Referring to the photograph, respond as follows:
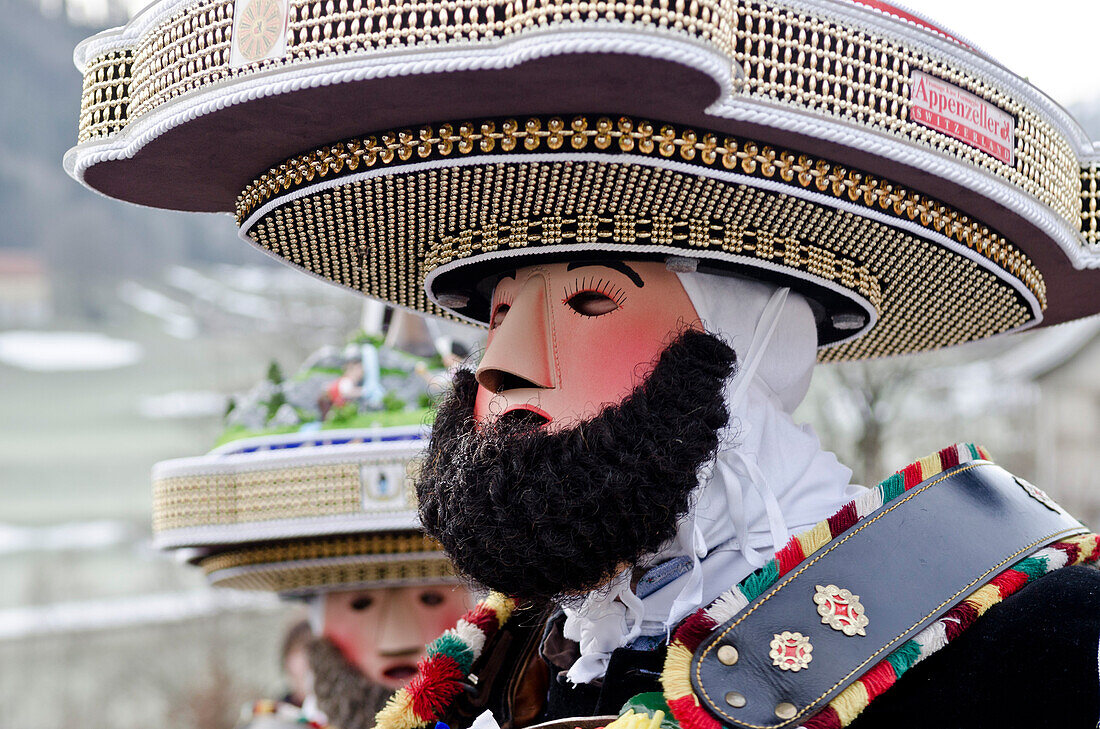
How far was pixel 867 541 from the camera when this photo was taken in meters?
2.11

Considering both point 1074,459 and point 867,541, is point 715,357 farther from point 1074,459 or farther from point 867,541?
point 1074,459

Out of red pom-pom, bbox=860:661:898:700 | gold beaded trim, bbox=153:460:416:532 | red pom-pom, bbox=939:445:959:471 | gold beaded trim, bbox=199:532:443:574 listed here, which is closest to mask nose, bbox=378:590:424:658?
gold beaded trim, bbox=199:532:443:574

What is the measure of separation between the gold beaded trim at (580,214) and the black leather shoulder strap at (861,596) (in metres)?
0.50

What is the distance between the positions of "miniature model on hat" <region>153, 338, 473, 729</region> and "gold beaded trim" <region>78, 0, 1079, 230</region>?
188 cm

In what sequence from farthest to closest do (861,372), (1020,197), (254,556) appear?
(861,372)
(254,556)
(1020,197)

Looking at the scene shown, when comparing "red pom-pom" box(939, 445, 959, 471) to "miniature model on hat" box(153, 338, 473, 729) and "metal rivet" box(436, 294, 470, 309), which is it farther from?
"miniature model on hat" box(153, 338, 473, 729)

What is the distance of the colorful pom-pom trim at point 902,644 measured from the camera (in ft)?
6.34

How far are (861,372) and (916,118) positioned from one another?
1222 centimetres

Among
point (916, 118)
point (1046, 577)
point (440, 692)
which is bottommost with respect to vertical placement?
point (440, 692)

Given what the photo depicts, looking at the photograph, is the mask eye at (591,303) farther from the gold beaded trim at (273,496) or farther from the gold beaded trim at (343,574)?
the gold beaded trim at (343,574)

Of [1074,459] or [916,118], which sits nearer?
[916,118]

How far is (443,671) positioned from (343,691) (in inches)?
84.6

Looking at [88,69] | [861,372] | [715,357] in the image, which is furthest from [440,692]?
[861,372]

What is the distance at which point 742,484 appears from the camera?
240cm
